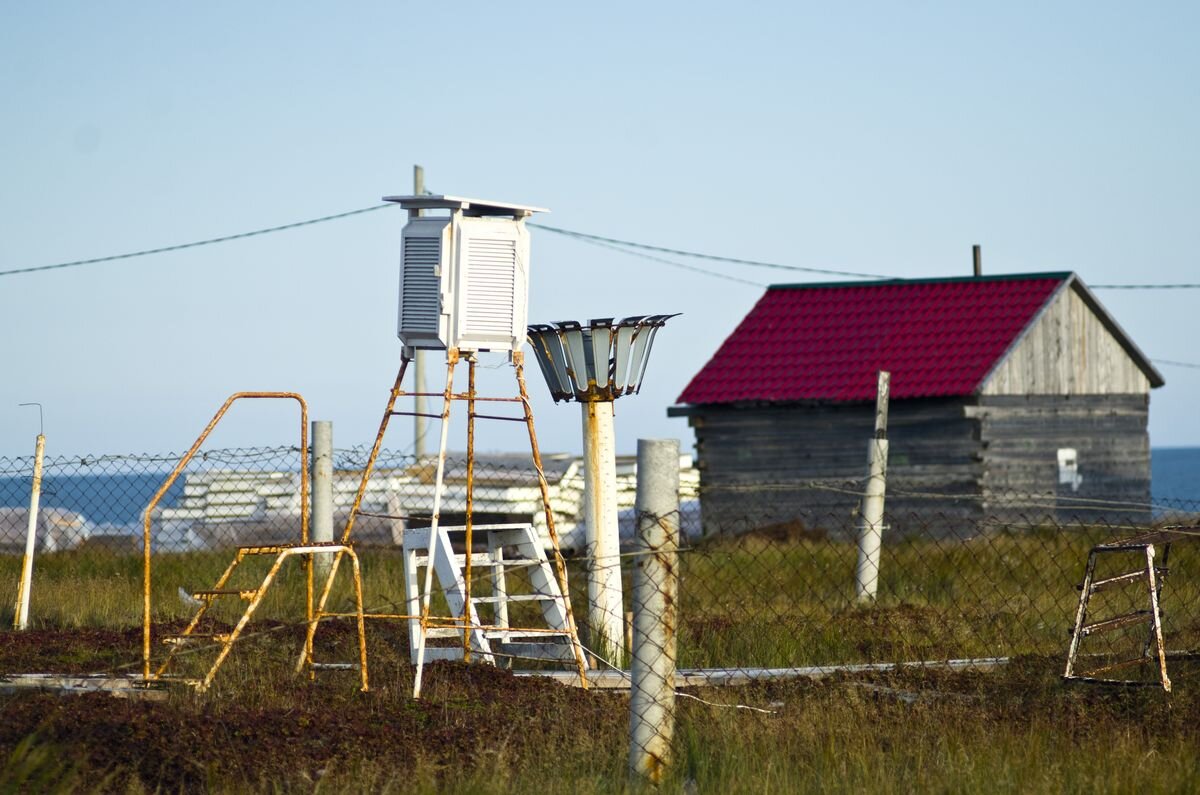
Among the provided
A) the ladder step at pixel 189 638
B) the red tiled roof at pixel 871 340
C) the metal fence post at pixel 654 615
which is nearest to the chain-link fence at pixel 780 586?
the metal fence post at pixel 654 615

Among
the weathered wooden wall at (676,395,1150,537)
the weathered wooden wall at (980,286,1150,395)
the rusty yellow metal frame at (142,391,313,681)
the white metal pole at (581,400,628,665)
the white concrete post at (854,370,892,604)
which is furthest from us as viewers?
the weathered wooden wall at (980,286,1150,395)

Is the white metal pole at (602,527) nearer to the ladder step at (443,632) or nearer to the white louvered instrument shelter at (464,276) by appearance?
the ladder step at (443,632)

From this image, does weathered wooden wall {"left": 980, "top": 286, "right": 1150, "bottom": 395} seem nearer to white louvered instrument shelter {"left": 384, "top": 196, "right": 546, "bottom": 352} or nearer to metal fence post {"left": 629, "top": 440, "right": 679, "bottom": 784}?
white louvered instrument shelter {"left": 384, "top": 196, "right": 546, "bottom": 352}

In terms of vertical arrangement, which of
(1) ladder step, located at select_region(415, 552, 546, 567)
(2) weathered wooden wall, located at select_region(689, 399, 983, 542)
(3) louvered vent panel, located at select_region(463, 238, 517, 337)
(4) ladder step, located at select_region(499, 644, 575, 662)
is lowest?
(4) ladder step, located at select_region(499, 644, 575, 662)

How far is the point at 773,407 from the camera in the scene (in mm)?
22531

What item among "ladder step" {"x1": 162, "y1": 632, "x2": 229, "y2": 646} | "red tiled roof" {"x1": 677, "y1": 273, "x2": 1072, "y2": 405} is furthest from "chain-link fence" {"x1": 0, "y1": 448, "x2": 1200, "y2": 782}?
"red tiled roof" {"x1": 677, "y1": 273, "x2": 1072, "y2": 405}

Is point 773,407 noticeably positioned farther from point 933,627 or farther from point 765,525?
point 933,627

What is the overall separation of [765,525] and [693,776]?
1496 centimetres

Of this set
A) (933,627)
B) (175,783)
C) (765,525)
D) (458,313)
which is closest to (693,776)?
(175,783)

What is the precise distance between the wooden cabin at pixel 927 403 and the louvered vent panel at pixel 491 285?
11604 millimetres

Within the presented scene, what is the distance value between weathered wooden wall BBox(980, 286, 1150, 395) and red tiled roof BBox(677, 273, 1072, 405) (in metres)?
0.41

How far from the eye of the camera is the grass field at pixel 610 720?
632 centimetres

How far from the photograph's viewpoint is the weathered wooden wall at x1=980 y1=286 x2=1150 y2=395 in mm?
22094

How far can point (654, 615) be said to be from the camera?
20.2ft
